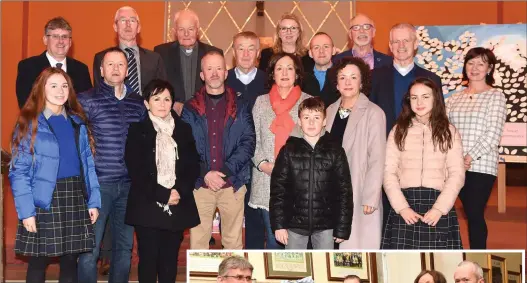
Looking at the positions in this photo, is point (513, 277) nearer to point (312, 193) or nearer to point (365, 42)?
point (312, 193)

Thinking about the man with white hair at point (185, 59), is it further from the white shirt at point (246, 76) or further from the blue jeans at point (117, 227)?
the blue jeans at point (117, 227)

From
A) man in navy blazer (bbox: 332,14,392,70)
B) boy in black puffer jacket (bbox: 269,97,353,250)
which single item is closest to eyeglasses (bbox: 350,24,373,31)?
man in navy blazer (bbox: 332,14,392,70)

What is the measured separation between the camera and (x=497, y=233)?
18.5 feet

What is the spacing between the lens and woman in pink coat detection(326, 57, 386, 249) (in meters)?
3.75

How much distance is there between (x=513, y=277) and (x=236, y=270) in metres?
1.09

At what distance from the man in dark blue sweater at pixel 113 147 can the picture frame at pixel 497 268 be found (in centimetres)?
196

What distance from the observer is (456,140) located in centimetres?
369

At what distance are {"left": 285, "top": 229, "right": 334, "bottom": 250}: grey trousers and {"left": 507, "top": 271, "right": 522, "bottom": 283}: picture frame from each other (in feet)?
3.31

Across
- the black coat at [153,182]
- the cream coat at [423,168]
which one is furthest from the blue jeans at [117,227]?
the cream coat at [423,168]

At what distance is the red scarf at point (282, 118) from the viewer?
3969mm

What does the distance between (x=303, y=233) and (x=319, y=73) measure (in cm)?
131

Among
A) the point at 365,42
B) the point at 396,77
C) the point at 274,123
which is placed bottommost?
the point at 274,123

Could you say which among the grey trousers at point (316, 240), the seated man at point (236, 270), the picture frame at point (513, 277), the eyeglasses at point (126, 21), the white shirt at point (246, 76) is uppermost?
the eyeglasses at point (126, 21)

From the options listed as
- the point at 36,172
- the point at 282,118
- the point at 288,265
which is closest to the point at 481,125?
the point at 282,118
